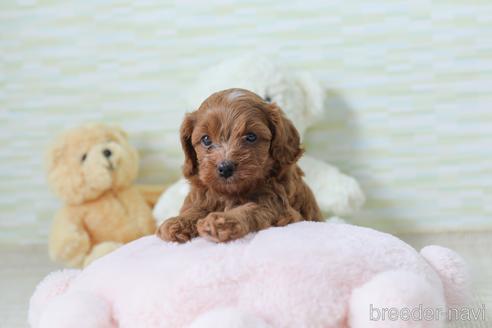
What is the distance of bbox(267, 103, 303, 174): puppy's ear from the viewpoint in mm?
1560

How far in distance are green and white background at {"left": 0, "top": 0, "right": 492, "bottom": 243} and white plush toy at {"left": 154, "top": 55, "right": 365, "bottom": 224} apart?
0.22m

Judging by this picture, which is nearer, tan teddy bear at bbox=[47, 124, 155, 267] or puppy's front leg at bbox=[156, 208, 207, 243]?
puppy's front leg at bbox=[156, 208, 207, 243]

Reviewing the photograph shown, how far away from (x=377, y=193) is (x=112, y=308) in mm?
1678

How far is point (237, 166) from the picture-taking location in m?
1.45

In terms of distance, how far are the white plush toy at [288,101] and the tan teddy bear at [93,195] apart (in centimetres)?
15

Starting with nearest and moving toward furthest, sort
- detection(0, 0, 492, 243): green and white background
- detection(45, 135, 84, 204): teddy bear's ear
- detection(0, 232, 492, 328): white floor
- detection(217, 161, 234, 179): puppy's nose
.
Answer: detection(217, 161, 234, 179): puppy's nose, detection(0, 232, 492, 328): white floor, detection(45, 135, 84, 204): teddy bear's ear, detection(0, 0, 492, 243): green and white background

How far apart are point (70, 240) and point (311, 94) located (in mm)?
1115

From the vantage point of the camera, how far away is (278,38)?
104 inches

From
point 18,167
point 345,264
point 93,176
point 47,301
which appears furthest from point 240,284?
point 18,167

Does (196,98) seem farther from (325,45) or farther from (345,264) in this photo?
(345,264)

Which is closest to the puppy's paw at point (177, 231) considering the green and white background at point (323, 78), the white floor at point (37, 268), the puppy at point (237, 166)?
the puppy at point (237, 166)

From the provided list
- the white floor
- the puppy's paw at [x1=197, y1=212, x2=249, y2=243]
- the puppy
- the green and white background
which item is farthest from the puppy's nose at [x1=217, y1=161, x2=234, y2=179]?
the green and white background

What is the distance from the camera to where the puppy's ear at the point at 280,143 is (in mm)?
1560

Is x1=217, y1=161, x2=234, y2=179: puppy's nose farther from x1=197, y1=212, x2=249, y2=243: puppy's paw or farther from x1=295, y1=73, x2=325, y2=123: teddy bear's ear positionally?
x1=295, y1=73, x2=325, y2=123: teddy bear's ear
